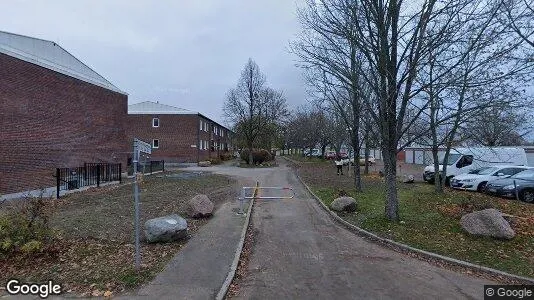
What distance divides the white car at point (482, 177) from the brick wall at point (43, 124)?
20.4 metres

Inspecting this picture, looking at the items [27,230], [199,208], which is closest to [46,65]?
[199,208]

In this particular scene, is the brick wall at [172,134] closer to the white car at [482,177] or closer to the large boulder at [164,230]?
the white car at [482,177]

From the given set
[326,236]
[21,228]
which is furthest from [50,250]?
[326,236]

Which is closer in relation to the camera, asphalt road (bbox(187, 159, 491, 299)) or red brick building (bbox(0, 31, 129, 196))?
asphalt road (bbox(187, 159, 491, 299))

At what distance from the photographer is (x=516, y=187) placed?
616 inches

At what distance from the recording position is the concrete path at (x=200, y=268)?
17.1ft

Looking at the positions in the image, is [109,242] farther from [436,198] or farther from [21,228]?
[436,198]

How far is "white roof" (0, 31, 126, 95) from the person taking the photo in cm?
1740

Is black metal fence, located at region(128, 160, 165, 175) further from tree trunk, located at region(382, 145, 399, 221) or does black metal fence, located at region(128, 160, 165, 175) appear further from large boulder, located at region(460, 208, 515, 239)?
large boulder, located at region(460, 208, 515, 239)

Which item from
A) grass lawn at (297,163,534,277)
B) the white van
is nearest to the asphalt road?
grass lawn at (297,163,534,277)

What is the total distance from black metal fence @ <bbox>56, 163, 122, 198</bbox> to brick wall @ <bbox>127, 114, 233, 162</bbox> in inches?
791

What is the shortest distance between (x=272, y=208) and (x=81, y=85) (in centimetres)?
1520

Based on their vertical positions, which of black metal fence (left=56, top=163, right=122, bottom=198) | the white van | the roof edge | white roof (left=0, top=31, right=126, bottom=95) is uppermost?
white roof (left=0, top=31, right=126, bottom=95)

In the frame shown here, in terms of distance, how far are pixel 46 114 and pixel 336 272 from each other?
16.9 meters
